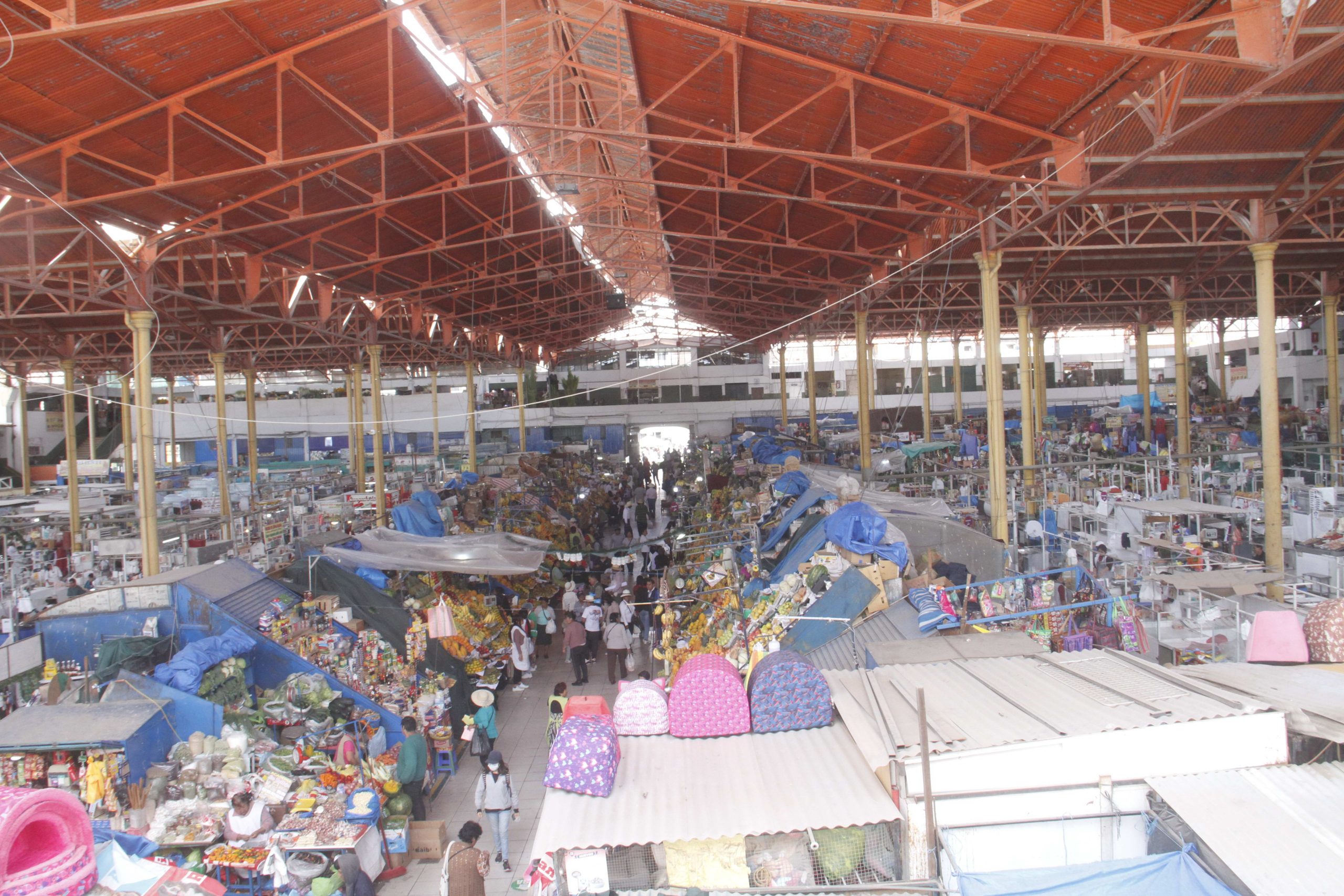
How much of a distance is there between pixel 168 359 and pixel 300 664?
30049 millimetres

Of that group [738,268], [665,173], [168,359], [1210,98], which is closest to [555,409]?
[168,359]

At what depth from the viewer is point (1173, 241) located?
1708 cm

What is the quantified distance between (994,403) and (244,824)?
427 inches

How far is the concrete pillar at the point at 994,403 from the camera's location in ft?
41.9

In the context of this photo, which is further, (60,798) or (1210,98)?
(1210,98)

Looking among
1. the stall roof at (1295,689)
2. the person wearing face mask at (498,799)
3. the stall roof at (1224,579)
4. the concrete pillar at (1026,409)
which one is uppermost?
the concrete pillar at (1026,409)

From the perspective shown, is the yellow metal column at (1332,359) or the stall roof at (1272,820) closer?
the stall roof at (1272,820)

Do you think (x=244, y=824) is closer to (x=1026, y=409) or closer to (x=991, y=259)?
(x=991, y=259)

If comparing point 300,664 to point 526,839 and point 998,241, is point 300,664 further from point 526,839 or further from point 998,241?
point 998,241

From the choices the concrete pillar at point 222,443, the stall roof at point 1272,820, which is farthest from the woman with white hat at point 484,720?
the concrete pillar at point 222,443

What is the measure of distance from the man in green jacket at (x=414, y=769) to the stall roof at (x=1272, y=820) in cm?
595

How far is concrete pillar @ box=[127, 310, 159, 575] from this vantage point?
11.9 meters

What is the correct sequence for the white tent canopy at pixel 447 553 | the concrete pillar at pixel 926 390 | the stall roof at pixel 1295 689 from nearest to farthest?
the stall roof at pixel 1295 689 < the white tent canopy at pixel 447 553 < the concrete pillar at pixel 926 390

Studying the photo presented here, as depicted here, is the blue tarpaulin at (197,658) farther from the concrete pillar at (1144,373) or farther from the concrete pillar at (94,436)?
the concrete pillar at (94,436)
